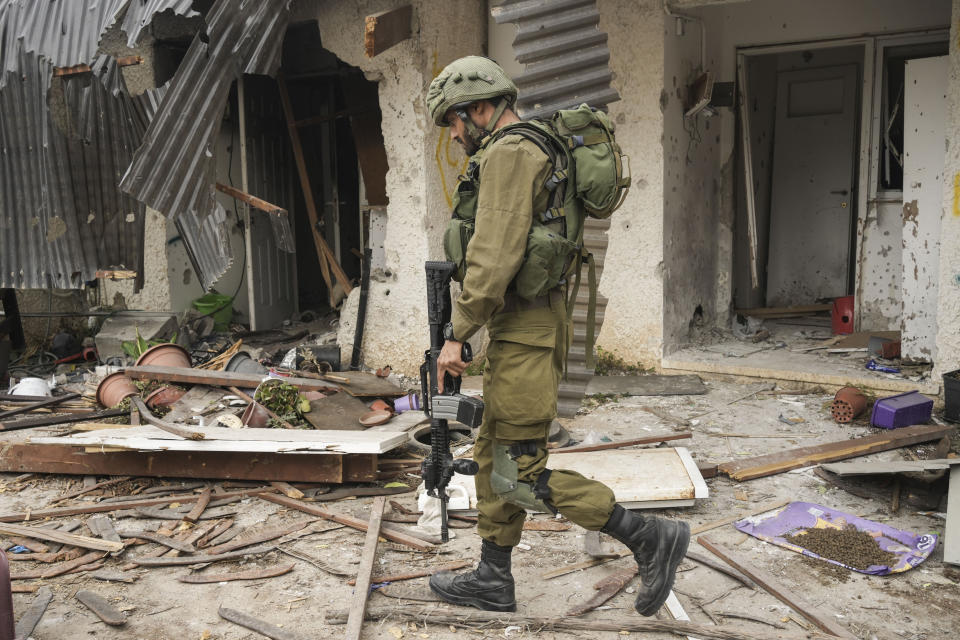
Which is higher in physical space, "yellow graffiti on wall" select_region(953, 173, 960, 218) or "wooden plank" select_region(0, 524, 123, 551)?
"yellow graffiti on wall" select_region(953, 173, 960, 218)

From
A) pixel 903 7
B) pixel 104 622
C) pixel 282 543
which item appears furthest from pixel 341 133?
pixel 104 622

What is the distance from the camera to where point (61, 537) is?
12.3 feet

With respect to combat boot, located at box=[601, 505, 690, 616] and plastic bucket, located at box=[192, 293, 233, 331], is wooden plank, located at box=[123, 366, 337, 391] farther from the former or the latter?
combat boot, located at box=[601, 505, 690, 616]

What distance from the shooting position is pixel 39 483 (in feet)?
15.0

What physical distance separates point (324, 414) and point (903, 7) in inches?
223

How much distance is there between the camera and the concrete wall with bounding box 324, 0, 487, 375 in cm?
634

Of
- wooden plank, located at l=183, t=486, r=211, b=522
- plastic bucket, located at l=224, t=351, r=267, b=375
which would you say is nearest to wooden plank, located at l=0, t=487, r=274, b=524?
wooden plank, located at l=183, t=486, r=211, b=522

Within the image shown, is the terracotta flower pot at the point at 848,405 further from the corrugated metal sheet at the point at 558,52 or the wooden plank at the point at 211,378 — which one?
the wooden plank at the point at 211,378

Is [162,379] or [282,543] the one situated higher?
[162,379]

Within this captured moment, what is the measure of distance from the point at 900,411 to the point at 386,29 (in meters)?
4.24

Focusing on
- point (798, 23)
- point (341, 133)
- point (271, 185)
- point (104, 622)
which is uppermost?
point (798, 23)

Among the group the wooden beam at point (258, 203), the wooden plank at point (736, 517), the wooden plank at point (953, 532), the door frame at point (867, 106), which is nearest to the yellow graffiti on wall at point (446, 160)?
the wooden beam at point (258, 203)

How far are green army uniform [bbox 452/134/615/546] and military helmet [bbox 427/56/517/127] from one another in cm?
17

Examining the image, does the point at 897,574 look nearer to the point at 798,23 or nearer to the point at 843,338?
the point at 843,338
